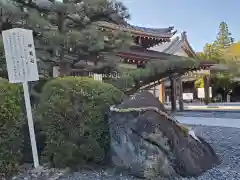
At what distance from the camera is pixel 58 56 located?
5809 mm

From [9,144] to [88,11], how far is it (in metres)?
3.10

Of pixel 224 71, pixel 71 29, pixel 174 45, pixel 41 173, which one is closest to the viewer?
pixel 41 173

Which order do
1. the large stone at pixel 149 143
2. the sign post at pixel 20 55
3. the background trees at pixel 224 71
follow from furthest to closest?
the background trees at pixel 224 71, the sign post at pixel 20 55, the large stone at pixel 149 143

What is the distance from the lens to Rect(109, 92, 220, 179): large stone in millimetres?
3250

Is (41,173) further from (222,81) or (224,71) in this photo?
(222,81)

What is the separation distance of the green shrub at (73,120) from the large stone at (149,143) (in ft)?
0.70

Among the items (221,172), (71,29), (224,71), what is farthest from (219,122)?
(224,71)

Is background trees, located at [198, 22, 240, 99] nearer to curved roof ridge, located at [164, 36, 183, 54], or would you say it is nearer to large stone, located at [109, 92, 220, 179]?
curved roof ridge, located at [164, 36, 183, 54]

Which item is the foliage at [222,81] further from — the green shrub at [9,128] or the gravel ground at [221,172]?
the green shrub at [9,128]

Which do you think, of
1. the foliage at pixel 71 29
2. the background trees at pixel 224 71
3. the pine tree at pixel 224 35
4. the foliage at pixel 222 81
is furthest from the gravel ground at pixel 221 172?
the pine tree at pixel 224 35

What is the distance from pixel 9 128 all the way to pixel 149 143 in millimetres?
1580

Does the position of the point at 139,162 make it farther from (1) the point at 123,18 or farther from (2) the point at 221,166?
(1) the point at 123,18

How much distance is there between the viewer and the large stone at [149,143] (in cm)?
325

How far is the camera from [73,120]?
3625 mm
